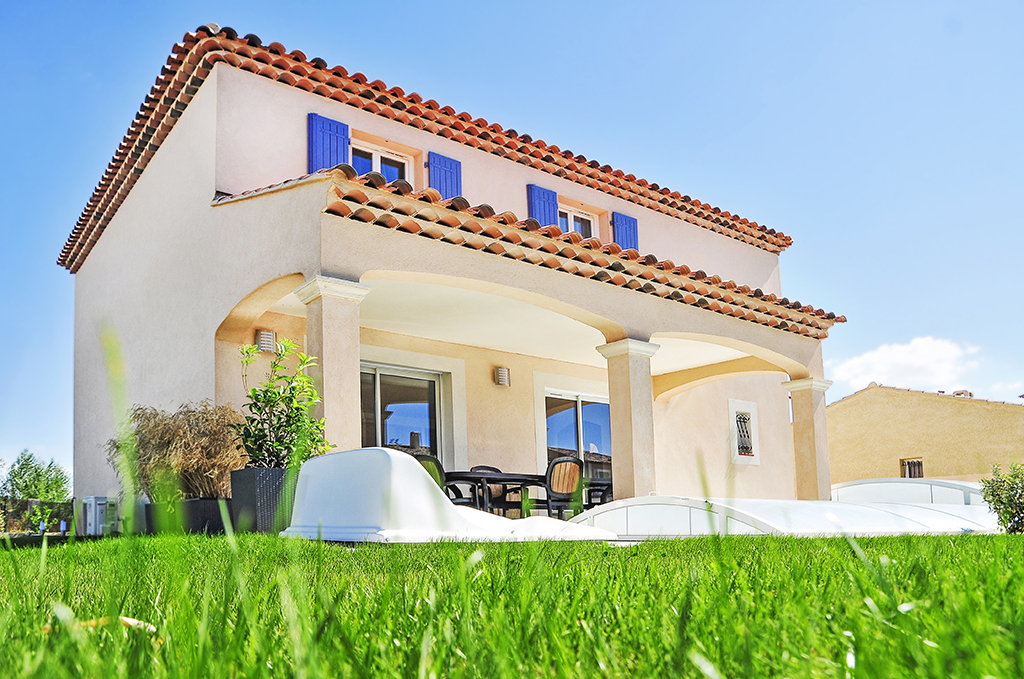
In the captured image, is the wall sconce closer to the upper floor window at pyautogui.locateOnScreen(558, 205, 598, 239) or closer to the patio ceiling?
the patio ceiling

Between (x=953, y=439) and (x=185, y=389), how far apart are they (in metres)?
24.0

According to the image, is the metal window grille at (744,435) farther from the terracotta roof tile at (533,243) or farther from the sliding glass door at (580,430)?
the terracotta roof tile at (533,243)

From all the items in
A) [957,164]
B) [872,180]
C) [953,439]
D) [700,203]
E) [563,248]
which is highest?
[957,164]

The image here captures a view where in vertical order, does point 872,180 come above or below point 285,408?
above

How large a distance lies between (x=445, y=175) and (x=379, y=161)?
0.92 metres

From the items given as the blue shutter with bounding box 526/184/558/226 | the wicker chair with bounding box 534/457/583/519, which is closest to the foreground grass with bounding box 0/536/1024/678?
the wicker chair with bounding box 534/457/583/519

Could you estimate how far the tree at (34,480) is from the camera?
16906mm

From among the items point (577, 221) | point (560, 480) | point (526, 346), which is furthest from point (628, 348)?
point (577, 221)

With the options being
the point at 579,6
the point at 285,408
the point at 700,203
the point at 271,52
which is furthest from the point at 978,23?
the point at 285,408

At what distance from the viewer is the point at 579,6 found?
525 inches

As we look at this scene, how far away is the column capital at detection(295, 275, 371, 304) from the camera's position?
254 inches

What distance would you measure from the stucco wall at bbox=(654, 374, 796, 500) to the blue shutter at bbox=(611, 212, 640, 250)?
2810 mm

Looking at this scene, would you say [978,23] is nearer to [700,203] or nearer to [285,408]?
[700,203]

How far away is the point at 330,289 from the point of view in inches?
255
